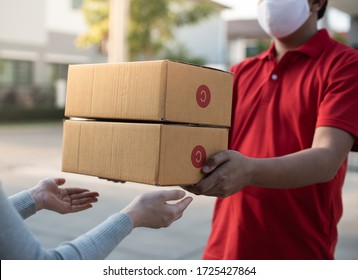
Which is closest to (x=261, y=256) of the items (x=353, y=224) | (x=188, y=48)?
(x=353, y=224)

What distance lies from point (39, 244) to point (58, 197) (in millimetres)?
452

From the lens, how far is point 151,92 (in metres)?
1.42

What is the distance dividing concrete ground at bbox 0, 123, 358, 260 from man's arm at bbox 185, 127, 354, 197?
311 centimetres

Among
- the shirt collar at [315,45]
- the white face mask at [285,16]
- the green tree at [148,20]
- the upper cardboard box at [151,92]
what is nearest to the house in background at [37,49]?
the green tree at [148,20]

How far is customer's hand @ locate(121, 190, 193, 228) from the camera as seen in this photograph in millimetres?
1446

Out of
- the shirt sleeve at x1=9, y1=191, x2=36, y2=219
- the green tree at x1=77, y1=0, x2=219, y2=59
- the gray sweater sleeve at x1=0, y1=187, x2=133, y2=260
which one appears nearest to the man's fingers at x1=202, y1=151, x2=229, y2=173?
the gray sweater sleeve at x1=0, y1=187, x2=133, y2=260

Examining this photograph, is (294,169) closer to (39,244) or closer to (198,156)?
(198,156)

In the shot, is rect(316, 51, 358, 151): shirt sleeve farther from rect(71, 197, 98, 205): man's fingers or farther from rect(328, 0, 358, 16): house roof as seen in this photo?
rect(328, 0, 358, 16): house roof

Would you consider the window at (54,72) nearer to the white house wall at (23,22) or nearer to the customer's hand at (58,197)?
the white house wall at (23,22)

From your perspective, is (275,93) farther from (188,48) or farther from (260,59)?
(188,48)

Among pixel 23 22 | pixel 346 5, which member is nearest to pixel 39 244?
pixel 346 5

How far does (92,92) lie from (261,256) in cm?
76

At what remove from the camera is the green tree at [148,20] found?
19.7 metres

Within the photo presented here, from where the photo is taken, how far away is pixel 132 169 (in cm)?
146
